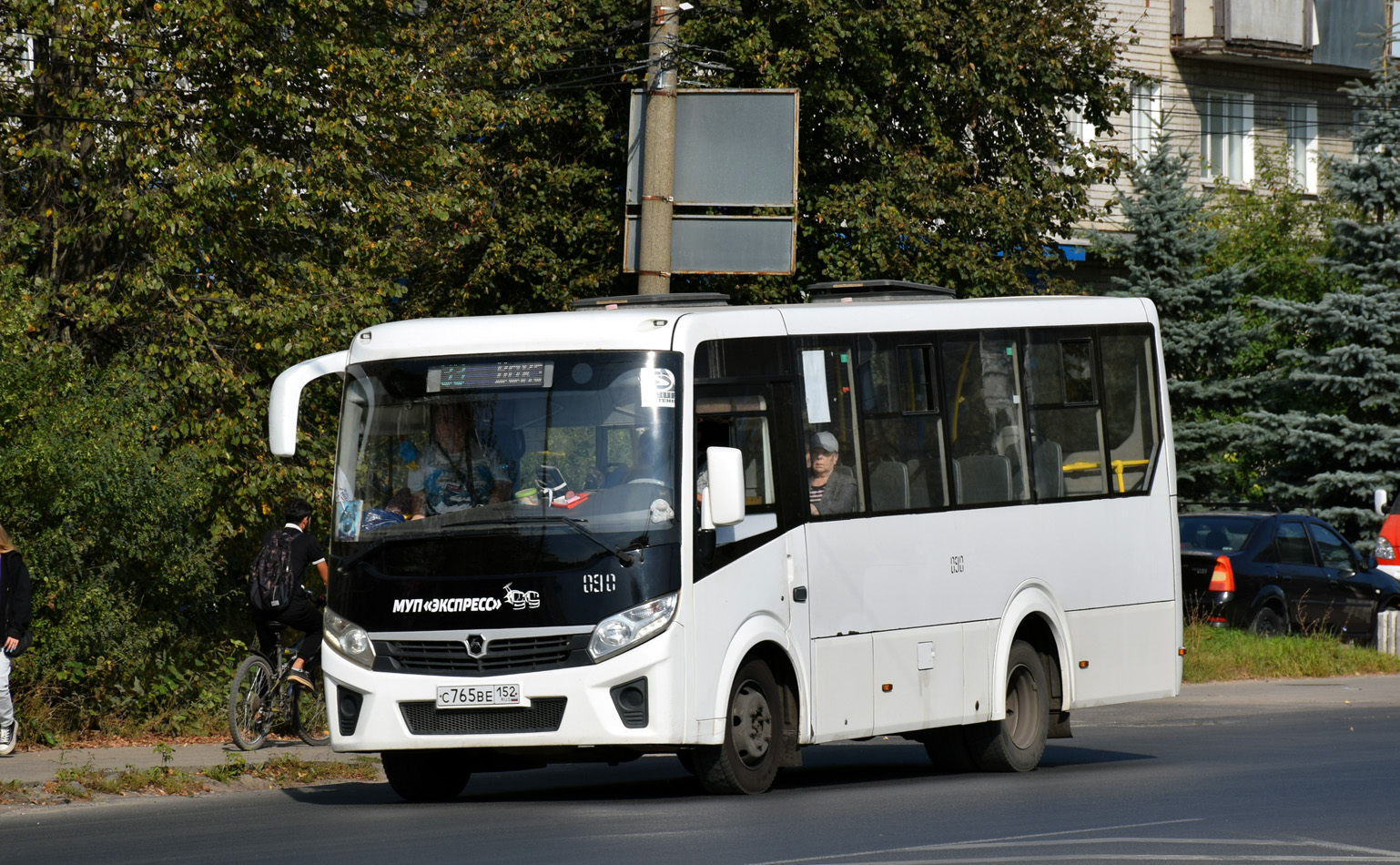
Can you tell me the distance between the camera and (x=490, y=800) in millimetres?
12367

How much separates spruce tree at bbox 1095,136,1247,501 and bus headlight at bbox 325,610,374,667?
24.4 meters

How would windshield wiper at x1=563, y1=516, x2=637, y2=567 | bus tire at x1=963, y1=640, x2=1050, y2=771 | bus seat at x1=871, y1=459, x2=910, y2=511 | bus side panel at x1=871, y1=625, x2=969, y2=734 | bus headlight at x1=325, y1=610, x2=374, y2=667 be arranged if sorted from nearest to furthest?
windshield wiper at x1=563, y1=516, x2=637, y2=567, bus headlight at x1=325, y1=610, x2=374, y2=667, bus side panel at x1=871, y1=625, x2=969, y2=734, bus seat at x1=871, y1=459, x2=910, y2=511, bus tire at x1=963, y1=640, x2=1050, y2=771

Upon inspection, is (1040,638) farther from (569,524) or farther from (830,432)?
(569,524)

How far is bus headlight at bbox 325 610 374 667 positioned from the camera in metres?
11.4

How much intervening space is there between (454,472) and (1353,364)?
2520cm

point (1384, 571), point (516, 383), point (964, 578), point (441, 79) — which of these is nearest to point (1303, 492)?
point (1384, 571)

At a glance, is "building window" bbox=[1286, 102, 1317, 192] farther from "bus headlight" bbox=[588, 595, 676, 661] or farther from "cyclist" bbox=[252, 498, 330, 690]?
"bus headlight" bbox=[588, 595, 676, 661]

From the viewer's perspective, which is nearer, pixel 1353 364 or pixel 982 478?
pixel 982 478

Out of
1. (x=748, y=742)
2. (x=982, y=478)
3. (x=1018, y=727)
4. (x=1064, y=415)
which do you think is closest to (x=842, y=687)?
(x=748, y=742)

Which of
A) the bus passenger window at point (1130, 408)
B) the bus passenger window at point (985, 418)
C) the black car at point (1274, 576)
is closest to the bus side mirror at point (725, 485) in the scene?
the bus passenger window at point (985, 418)

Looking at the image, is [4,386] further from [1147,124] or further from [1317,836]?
[1147,124]

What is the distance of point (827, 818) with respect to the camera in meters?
10.6

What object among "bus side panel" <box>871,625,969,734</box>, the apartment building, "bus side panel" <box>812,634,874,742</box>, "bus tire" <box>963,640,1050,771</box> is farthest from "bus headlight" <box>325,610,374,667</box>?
the apartment building

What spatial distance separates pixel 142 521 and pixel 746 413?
5.59m
